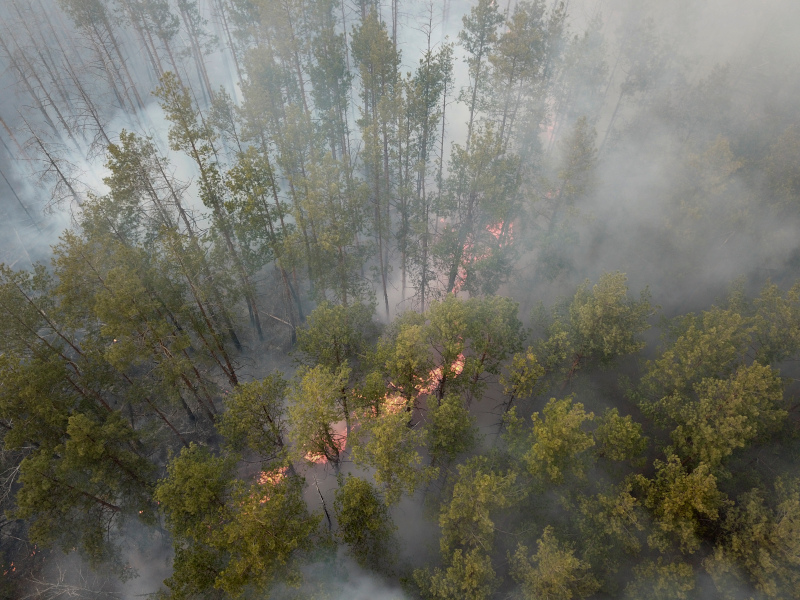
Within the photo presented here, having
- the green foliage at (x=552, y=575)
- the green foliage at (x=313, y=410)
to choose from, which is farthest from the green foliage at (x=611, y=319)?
the green foliage at (x=313, y=410)

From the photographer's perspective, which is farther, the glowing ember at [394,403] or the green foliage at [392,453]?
the glowing ember at [394,403]

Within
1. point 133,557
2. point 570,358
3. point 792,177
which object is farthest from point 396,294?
point 792,177

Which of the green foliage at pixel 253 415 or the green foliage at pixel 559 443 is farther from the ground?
the green foliage at pixel 253 415

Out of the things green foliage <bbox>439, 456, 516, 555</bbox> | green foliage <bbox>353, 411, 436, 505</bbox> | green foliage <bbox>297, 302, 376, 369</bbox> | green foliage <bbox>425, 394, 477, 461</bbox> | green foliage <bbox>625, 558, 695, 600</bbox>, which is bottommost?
green foliage <bbox>625, 558, 695, 600</bbox>

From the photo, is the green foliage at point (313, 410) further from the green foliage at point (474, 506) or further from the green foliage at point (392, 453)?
the green foliage at point (474, 506)

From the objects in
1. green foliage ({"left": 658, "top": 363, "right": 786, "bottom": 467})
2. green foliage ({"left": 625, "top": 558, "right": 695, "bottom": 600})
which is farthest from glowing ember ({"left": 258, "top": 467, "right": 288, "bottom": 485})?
green foliage ({"left": 658, "top": 363, "right": 786, "bottom": 467})

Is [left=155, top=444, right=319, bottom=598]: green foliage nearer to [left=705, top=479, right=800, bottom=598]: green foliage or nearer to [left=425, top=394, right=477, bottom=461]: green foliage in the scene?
[left=425, top=394, right=477, bottom=461]: green foliage

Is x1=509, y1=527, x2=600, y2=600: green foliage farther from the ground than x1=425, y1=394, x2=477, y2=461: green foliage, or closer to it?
closer to it

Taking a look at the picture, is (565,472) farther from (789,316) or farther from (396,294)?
(396,294)
